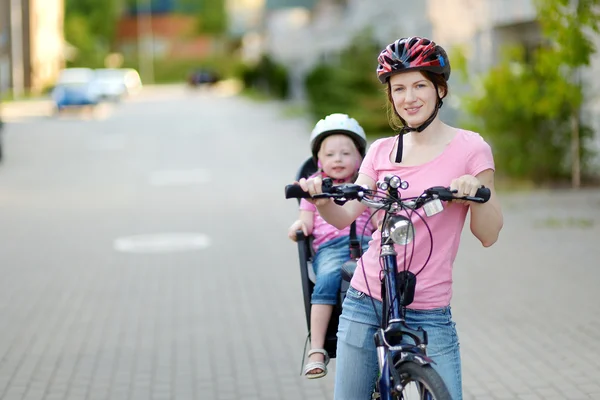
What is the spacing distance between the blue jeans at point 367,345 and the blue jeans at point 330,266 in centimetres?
72

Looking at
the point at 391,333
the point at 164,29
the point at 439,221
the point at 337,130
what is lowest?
the point at 391,333

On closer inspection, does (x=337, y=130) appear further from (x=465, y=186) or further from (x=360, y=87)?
(x=360, y=87)

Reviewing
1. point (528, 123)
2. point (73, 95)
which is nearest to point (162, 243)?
point (528, 123)

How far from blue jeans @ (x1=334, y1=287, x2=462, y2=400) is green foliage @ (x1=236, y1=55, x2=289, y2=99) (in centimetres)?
4847

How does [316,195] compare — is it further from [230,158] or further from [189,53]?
[189,53]

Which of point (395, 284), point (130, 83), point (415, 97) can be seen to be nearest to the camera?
point (395, 284)

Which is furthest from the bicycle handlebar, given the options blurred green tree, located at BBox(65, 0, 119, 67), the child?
blurred green tree, located at BBox(65, 0, 119, 67)

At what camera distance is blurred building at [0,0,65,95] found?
59.7 m

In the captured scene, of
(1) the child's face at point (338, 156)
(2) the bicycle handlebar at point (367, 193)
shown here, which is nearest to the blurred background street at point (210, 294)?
(1) the child's face at point (338, 156)

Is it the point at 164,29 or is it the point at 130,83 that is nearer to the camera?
the point at 130,83

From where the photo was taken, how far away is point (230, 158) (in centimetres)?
2327

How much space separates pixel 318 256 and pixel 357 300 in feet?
3.41

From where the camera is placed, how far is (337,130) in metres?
4.84

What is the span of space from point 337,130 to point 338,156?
0.12 m
